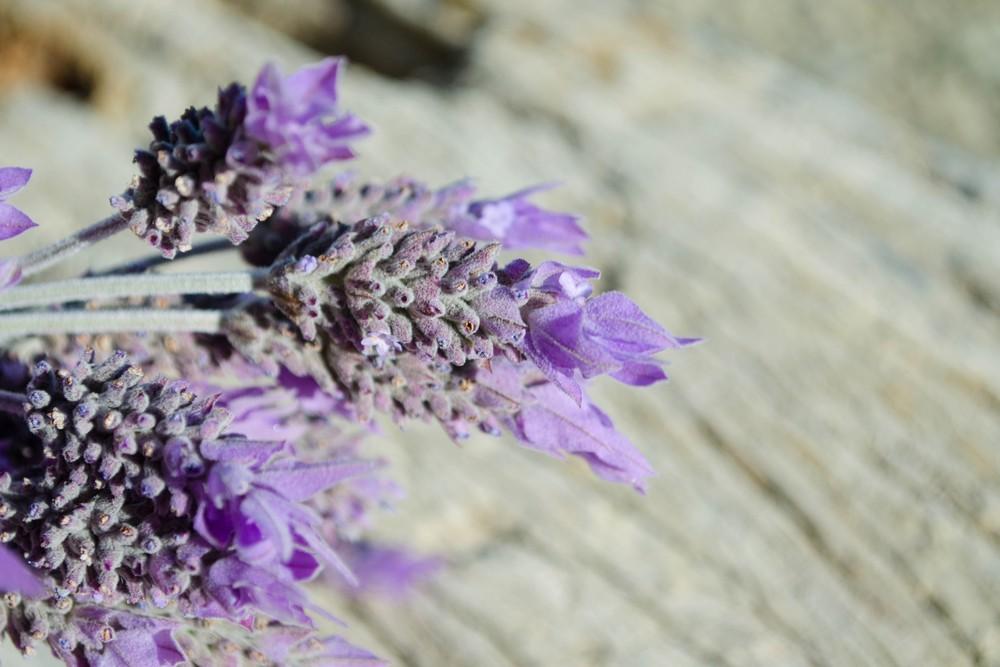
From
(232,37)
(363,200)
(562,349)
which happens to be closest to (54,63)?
(232,37)

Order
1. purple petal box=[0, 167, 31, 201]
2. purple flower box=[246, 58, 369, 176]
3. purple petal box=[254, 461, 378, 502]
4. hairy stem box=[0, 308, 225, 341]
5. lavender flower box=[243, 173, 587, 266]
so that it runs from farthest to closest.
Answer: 1. lavender flower box=[243, 173, 587, 266]
2. hairy stem box=[0, 308, 225, 341]
3. purple petal box=[0, 167, 31, 201]
4. purple petal box=[254, 461, 378, 502]
5. purple flower box=[246, 58, 369, 176]

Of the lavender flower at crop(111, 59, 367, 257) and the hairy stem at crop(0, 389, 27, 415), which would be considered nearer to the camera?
the lavender flower at crop(111, 59, 367, 257)

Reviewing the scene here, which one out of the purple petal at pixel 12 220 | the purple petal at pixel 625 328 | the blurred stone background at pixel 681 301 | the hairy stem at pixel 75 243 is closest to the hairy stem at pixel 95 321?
the hairy stem at pixel 75 243

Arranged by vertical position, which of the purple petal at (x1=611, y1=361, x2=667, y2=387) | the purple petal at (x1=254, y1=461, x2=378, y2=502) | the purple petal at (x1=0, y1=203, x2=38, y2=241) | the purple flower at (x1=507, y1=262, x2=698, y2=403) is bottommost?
the purple petal at (x1=254, y1=461, x2=378, y2=502)

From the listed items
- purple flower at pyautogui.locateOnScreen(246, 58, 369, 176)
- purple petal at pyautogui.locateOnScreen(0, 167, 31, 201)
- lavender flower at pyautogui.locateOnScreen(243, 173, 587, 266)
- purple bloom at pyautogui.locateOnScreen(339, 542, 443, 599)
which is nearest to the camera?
purple flower at pyautogui.locateOnScreen(246, 58, 369, 176)

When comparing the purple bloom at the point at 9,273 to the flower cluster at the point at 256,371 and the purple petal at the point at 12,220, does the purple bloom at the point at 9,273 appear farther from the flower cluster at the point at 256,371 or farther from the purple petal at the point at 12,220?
the purple petal at the point at 12,220

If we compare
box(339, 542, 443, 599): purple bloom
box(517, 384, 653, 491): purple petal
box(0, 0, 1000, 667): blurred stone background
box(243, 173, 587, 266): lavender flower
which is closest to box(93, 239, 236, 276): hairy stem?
box(243, 173, 587, 266): lavender flower

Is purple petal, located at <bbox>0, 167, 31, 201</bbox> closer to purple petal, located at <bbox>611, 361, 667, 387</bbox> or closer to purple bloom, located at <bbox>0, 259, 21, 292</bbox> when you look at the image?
purple bloom, located at <bbox>0, 259, 21, 292</bbox>
